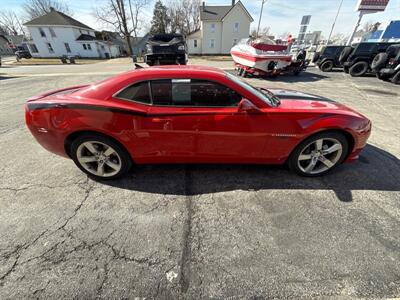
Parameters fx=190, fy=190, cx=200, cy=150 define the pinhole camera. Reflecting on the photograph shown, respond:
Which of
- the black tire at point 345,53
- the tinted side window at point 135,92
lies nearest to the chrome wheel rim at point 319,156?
the tinted side window at point 135,92

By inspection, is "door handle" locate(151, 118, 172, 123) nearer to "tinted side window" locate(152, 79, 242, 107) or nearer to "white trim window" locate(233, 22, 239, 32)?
"tinted side window" locate(152, 79, 242, 107)

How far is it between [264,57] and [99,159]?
389 inches

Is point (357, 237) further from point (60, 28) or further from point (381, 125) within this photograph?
point (60, 28)

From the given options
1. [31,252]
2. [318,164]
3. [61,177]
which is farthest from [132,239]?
[318,164]

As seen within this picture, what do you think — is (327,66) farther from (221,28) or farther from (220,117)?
(221,28)

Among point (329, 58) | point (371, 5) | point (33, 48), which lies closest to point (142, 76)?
point (329, 58)

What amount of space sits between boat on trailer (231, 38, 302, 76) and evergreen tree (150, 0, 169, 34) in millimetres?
48198

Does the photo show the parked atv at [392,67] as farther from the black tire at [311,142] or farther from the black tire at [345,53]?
the black tire at [311,142]

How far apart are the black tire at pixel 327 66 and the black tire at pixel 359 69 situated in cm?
194

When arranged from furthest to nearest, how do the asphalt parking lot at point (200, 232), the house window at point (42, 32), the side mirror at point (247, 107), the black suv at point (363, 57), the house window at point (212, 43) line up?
the house window at point (42, 32) < the house window at point (212, 43) < the black suv at point (363, 57) < the side mirror at point (247, 107) < the asphalt parking lot at point (200, 232)

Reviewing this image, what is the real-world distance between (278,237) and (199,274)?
92 centimetres

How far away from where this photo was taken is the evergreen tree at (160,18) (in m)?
49.8

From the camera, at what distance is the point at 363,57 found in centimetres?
1132

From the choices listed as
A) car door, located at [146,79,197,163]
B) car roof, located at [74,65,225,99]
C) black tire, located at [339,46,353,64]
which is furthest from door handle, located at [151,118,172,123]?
black tire, located at [339,46,353,64]
